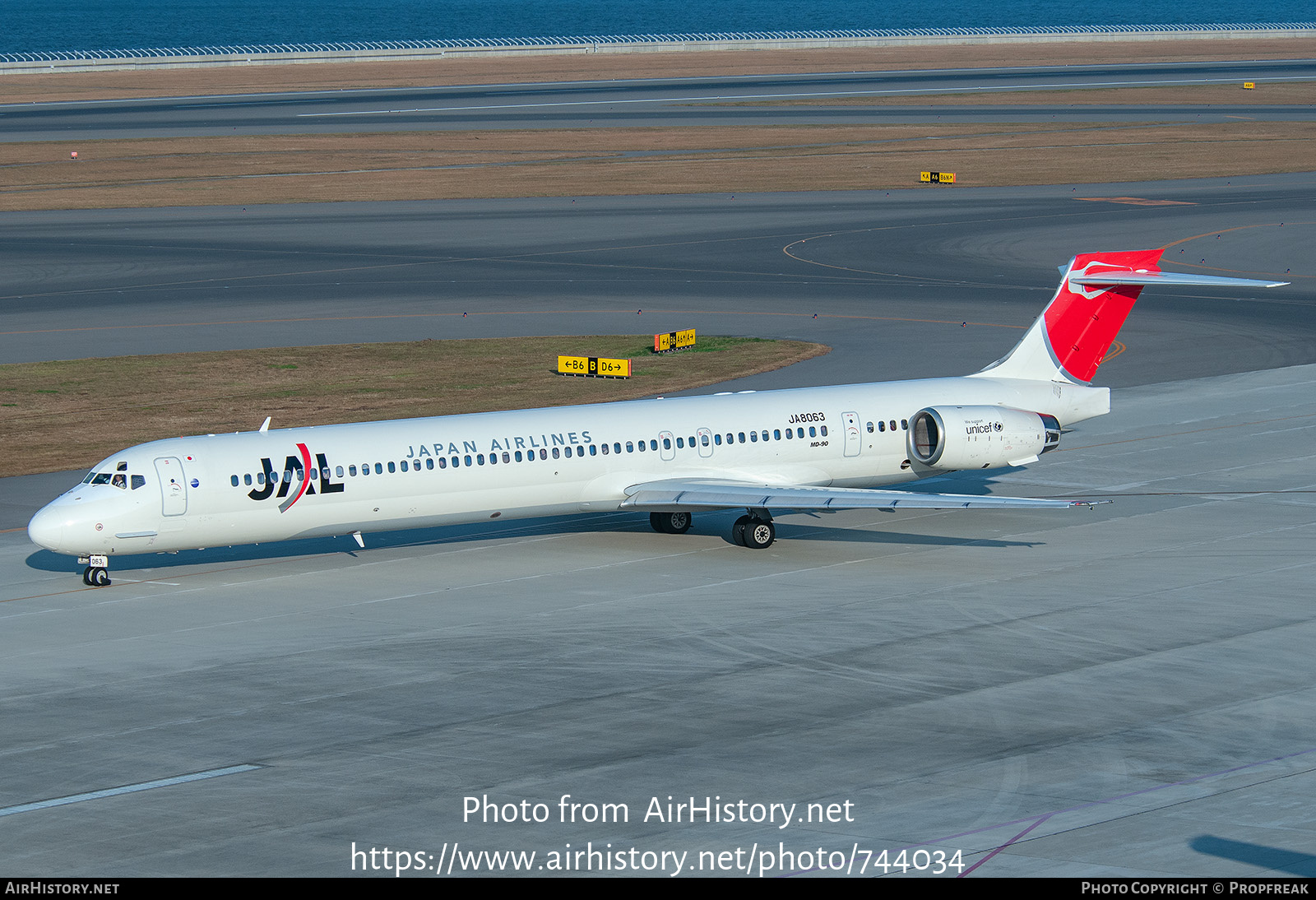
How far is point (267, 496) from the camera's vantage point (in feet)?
116

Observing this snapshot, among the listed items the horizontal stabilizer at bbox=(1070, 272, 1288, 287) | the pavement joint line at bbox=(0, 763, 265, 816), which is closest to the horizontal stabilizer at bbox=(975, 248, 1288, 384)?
the horizontal stabilizer at bbox=(1070, 272, 1288, 287)

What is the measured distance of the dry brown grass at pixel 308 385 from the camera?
50688 millimetres

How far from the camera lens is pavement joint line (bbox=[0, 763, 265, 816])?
925 inches

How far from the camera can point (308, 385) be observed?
2240 inches

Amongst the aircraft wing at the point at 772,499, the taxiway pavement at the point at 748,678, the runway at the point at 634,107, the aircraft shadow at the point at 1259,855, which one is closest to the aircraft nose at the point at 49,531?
the taxiway pavement at the point at 748,678

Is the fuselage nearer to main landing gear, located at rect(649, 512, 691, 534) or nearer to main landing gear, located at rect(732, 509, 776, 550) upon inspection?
main landing gear, located at rect(732, 509, 776, 550)

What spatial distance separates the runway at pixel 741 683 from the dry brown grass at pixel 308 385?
2482mm

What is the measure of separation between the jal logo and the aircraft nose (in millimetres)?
3839

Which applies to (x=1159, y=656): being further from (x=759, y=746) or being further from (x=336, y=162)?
(x=336, y=162)

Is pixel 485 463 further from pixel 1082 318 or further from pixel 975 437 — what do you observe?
pixel 1082 318

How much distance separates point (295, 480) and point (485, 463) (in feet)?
13.7

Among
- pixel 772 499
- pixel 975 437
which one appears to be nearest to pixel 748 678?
pixel 772 499

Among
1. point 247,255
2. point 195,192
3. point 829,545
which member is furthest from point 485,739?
point 195,192

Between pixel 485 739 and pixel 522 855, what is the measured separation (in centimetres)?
486
